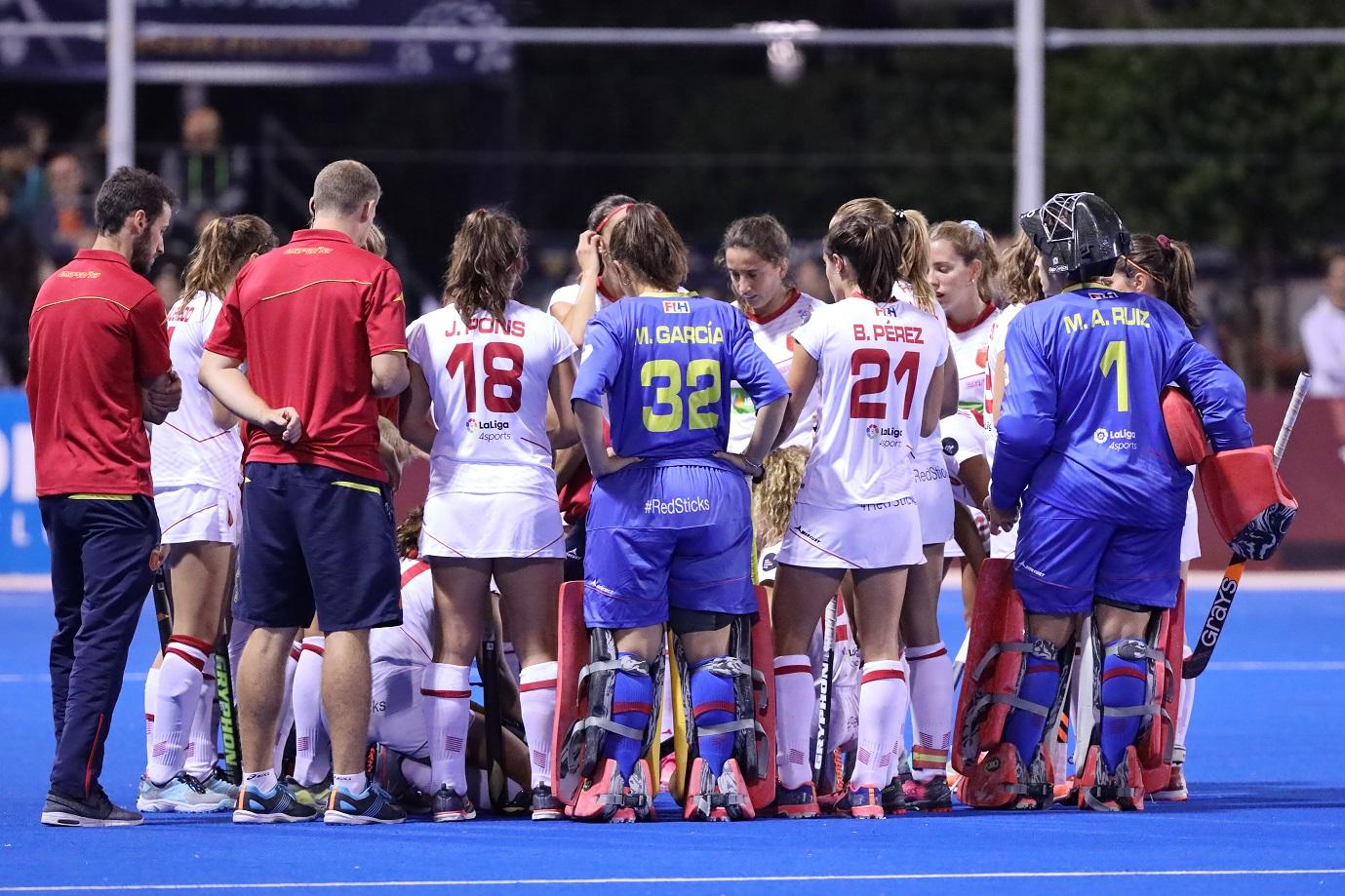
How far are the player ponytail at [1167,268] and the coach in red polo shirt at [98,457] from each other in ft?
11.3

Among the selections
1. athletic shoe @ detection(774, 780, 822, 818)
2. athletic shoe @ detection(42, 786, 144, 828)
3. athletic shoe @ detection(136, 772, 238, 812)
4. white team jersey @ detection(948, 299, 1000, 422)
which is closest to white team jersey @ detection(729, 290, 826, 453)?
white team jersey @ detection(948, 299, 1000, 422)

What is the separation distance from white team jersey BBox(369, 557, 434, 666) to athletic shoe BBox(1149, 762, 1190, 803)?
2661mm

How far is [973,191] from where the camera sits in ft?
83.3

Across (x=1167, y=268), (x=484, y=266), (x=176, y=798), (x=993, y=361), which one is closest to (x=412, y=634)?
(x=176, y=798)

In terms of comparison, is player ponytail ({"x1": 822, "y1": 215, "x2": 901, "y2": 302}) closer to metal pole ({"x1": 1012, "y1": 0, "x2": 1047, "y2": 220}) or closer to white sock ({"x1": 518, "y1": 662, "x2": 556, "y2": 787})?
white sock ({"x1": 518, "y1": 662, "x2": 556, "y2": 787})

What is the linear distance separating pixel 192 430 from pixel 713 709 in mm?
2176

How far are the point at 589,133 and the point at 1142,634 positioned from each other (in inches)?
853

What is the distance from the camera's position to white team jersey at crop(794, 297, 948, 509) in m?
7.28

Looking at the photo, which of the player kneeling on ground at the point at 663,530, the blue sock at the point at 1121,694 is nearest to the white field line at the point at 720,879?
the blue sock at the point at 1121,694

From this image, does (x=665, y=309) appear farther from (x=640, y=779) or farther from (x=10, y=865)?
(x=10, y=865)

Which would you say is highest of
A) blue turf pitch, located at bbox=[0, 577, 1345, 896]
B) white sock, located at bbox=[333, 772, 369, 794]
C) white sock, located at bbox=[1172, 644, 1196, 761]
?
white sock, located at bbox=[1172, 644, 1196, 761]

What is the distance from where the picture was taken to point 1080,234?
730 cm

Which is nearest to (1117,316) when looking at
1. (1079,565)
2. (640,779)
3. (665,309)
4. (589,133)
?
(1079,565)

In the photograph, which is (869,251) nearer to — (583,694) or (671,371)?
(671,371)
